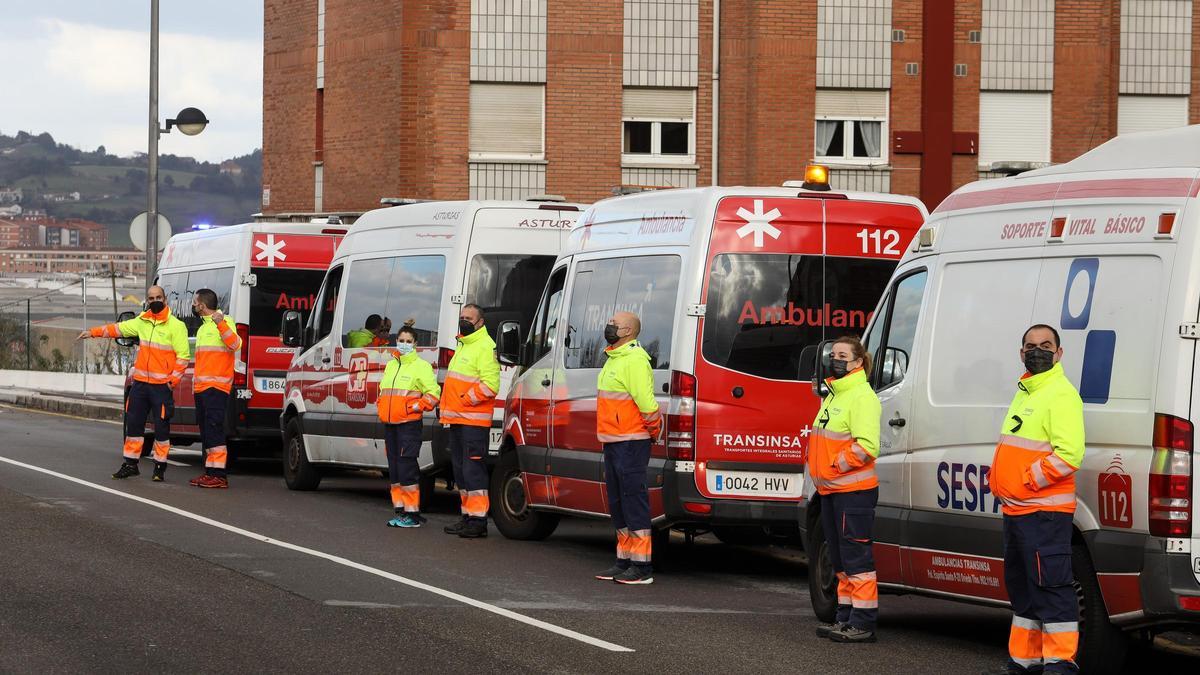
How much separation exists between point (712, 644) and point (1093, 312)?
8.25 feet

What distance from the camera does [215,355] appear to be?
55.0ft

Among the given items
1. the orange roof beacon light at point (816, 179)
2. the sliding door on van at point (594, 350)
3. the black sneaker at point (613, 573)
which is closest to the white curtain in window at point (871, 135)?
the sliding door on van at point (594, 350)

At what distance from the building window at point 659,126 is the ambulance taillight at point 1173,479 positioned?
20852mm

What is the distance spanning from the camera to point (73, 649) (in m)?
8.38

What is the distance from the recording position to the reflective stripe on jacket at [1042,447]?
7707mm

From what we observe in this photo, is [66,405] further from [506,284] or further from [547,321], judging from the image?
[547,321]

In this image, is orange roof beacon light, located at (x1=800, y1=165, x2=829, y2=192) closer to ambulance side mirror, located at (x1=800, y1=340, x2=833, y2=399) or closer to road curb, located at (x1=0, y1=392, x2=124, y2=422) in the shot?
ambulance side mirror, located at (x1=800, y1=340, x2=833, y2=399)

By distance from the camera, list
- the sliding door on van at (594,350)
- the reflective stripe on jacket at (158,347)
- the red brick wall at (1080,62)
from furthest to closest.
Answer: the red brick wall at (1080,62)
the reflective stripe on jacket at (158,347)
the sliding door on van at (594,350)

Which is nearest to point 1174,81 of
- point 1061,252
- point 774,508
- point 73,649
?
point 774,508

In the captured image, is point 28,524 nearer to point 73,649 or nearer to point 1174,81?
point 73,649

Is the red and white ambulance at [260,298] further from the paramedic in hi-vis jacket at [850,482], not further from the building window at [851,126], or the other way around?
the building window at [851,126]

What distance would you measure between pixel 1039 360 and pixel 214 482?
34.7ft

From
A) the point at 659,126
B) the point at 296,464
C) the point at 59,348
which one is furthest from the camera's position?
the point at 59,348

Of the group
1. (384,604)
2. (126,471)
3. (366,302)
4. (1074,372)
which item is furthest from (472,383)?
(1074,372)
